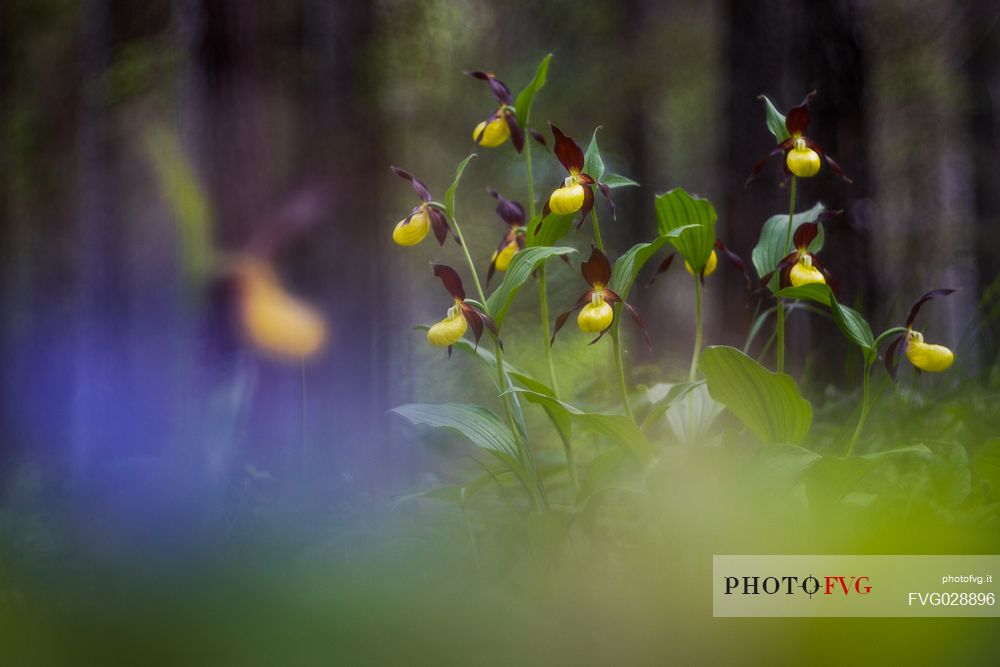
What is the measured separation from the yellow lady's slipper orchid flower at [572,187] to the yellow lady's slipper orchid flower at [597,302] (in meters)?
0.06

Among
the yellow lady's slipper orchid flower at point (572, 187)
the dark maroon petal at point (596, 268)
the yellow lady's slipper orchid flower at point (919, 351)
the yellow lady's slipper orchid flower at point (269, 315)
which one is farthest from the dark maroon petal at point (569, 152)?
the yellow lady's slipper orchid flower at point (269, 315)

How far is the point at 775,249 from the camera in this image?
1193mm

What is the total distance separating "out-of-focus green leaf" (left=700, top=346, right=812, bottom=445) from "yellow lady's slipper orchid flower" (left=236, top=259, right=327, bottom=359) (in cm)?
89

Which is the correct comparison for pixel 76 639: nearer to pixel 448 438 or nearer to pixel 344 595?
pixel 344 595

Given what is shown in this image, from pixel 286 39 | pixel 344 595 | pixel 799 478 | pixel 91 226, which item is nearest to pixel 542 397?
pixel 799 478

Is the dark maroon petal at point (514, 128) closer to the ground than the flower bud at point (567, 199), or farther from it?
farther from it

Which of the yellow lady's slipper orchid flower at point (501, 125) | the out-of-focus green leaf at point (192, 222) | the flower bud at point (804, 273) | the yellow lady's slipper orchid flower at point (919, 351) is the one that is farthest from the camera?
the out-of-focus green leaf at point (192, 222)

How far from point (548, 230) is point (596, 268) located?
16 cm

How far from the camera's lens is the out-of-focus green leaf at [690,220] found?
3.59ft

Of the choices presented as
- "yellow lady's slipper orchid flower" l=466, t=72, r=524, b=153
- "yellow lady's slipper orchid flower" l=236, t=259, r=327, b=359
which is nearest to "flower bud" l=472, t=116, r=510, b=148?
"yellow lady's slipper orchid flower" l=466, t=72, r=524, b=153

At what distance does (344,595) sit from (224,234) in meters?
1.05

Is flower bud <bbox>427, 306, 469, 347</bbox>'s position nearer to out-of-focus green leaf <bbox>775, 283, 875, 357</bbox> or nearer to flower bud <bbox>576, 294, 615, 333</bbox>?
flower bud <bbox>576, 294, 615, 333</bbox>

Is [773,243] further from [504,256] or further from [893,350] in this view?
[504,256]

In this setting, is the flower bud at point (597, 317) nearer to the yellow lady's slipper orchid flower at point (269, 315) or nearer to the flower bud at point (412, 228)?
the flower bud at point (412, 228)
